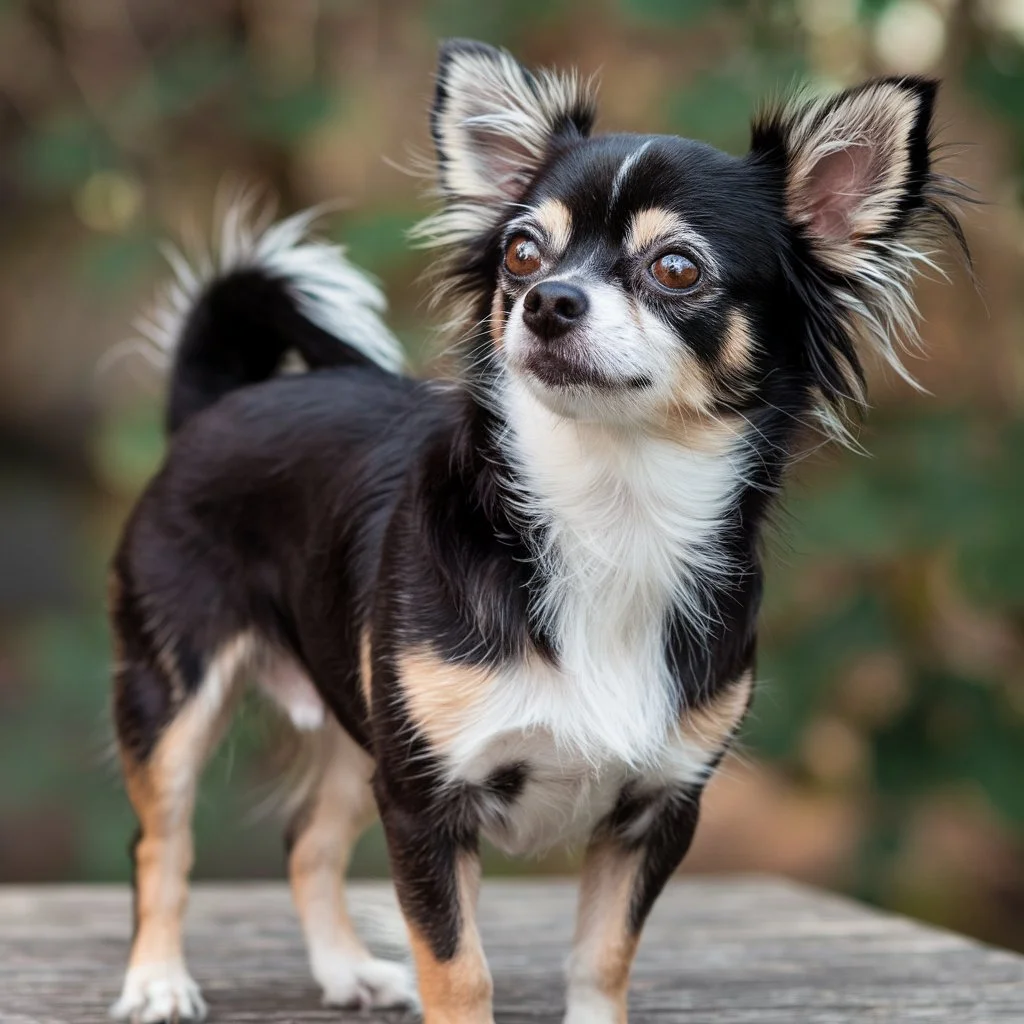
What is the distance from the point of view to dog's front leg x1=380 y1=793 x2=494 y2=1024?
2.79 m

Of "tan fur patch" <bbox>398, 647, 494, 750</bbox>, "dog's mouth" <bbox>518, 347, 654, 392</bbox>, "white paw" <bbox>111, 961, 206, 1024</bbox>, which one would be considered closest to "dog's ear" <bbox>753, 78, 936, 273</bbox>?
"dog's mouth" <bbox>518, 347, 654, 392</bbox>

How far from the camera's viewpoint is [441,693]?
2.76 m

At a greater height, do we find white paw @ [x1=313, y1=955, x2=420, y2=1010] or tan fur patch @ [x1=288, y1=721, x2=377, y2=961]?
tan fur patch @ [x1=288, y1=721, x2=377, y2=961]

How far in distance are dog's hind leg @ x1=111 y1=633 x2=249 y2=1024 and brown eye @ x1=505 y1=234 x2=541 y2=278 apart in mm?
1109

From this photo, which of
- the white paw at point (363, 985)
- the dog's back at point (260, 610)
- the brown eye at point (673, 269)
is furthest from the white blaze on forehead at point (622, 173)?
the white paw at point (363, 985)

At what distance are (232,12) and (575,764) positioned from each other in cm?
527

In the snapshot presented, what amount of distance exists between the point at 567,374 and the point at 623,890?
3.30 ft

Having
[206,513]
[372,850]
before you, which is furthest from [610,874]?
[372,850]

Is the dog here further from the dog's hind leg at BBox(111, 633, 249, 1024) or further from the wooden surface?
the wooden surface

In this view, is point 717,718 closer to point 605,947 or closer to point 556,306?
point 605,947

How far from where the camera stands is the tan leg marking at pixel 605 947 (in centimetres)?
299

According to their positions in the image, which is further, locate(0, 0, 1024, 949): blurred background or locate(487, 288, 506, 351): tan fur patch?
locate(0, 0, 1024, 949): blurred background

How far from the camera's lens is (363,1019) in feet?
10.9

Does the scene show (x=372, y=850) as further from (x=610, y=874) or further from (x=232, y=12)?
(x=232, y=12)
